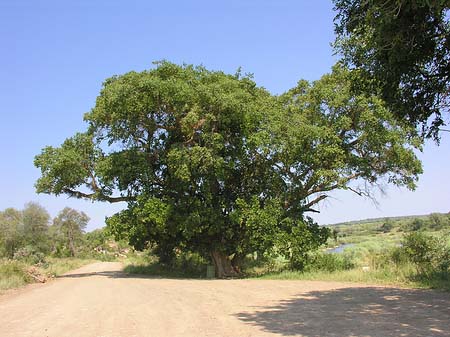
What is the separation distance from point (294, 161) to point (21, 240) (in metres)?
44.0

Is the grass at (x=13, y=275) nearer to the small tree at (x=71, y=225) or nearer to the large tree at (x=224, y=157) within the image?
the large tree at (x=224, y=157)

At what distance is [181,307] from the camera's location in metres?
12.1

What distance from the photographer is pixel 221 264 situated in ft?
85.1

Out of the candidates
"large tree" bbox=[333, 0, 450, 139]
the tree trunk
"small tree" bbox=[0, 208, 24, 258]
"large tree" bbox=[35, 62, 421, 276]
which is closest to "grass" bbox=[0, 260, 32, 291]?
"large tree" bbox=[35, 62, 421, 276]

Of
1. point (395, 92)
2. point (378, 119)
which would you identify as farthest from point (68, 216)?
point (395, 92)

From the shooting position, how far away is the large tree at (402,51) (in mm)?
8984

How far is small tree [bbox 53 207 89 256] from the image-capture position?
251 feet

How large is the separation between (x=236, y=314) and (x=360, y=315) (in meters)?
3.01

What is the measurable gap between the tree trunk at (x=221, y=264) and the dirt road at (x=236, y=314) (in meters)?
9.89

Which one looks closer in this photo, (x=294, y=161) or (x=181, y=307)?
(x=181, y=307)

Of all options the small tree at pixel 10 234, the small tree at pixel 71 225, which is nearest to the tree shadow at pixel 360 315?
the small tree at pixel 10 234

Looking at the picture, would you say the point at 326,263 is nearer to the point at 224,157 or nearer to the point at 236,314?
the point at 224,157

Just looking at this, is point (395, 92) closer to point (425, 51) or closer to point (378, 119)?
point (425, 51)

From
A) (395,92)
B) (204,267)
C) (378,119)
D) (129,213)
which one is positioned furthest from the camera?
(204,267)
